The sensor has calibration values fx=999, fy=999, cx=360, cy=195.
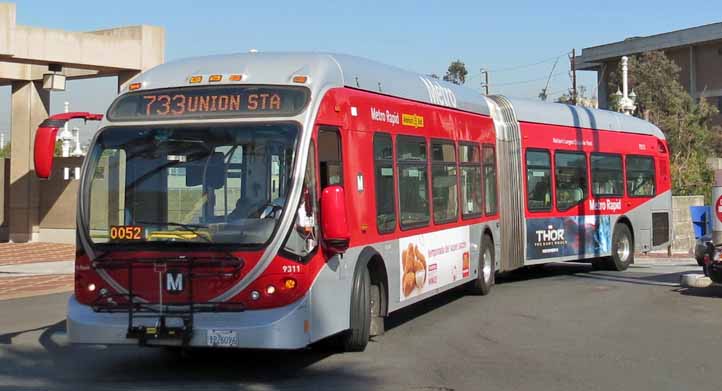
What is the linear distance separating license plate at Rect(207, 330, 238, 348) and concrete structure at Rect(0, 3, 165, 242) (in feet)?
60.4

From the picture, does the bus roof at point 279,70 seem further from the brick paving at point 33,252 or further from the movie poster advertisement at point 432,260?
the brick paving at point 33,252

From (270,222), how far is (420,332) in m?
3.73

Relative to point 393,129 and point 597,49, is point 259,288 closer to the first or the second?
point 393,129

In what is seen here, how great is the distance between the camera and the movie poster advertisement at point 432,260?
11.7 metres

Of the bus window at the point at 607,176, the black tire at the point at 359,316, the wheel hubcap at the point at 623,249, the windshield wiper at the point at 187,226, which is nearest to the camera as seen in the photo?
the windshield wiper at the point at 187,226

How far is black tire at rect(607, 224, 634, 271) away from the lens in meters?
20.0

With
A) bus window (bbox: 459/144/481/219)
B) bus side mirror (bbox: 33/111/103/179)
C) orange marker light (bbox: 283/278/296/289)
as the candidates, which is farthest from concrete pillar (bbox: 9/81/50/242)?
orange marker light (bbox: 283/278/296/289)

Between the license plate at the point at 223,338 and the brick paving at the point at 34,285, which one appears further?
the brick paving at the point at 34,285

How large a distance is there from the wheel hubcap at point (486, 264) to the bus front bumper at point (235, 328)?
6926 millimetres

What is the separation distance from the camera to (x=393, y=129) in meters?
11.6

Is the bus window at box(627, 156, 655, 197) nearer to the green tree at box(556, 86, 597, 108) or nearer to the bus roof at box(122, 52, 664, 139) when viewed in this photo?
the bus roof at box(122, 52, 664, 139)

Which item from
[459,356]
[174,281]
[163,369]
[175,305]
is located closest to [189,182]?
[174,281]

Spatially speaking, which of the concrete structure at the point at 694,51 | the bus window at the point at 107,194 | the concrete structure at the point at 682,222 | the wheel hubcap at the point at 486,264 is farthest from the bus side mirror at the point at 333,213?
the concrete structure at the point at 694,51

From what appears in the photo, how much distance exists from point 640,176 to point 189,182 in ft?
45.6
